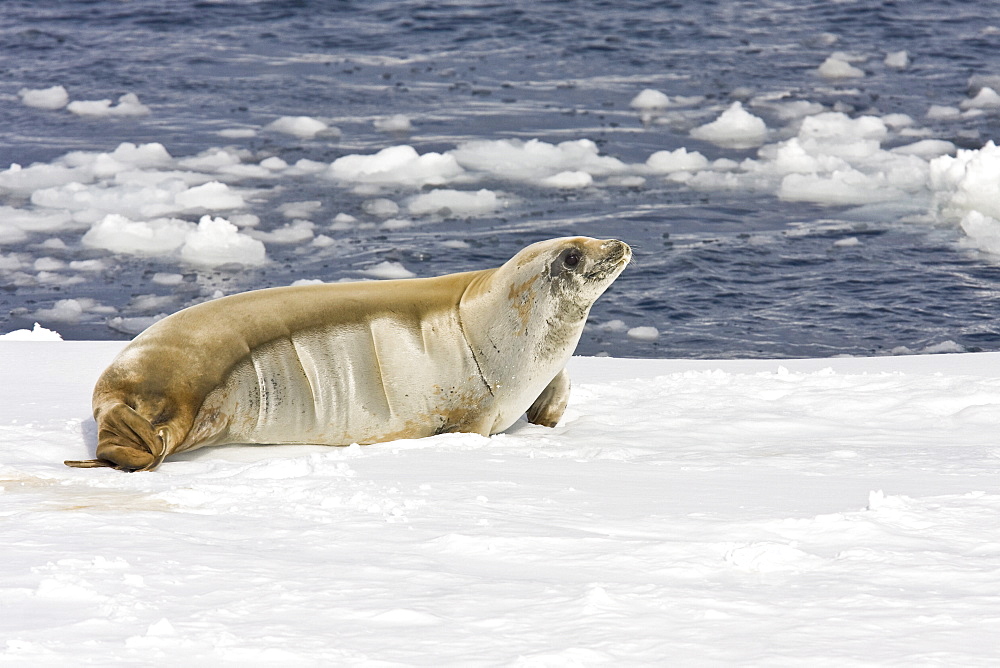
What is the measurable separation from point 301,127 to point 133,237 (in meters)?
3.86

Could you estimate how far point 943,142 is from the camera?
13.0 metres

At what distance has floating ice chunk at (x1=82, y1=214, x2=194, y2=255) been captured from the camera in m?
10.6

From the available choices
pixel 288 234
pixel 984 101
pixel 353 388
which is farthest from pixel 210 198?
pixel 984 101

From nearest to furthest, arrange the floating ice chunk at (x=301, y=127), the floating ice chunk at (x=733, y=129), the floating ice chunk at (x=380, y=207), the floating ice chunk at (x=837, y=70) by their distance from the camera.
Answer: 1. the floating ice chunk at (x=380, y=207)
2. the floating ice chunk at (x=733, y=129)
3. the floating ice chunk at (x=301, y=127)
4. the floating ice chunk at (x=837, y=70)

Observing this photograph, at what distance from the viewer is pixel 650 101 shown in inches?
585

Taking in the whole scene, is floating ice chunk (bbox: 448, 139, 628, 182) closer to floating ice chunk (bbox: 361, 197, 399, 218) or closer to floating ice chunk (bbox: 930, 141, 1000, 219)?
floating ice chunk (bbox: 361, 197, 399, 218)

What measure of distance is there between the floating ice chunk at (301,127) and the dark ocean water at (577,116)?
0.26 metres

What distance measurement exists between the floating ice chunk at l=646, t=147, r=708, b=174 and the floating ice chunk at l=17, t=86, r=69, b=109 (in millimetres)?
7843

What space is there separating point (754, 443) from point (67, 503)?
94.3 inches

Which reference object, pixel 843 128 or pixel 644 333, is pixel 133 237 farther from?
pixel 843 128

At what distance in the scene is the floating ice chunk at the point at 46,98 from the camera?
1520 cm

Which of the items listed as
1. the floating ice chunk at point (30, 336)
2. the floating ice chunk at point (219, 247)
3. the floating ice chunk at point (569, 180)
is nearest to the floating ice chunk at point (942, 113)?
the floating ice chunk at point (569, 180)

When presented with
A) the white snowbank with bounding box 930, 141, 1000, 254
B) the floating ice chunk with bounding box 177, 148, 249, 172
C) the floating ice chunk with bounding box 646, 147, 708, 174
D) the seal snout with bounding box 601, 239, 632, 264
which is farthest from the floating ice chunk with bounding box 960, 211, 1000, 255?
the floating ice chunk with bounding box 177, 148, 249, 172

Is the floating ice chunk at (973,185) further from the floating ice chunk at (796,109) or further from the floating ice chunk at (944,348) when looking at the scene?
the floating ice chunk at (944,348)
